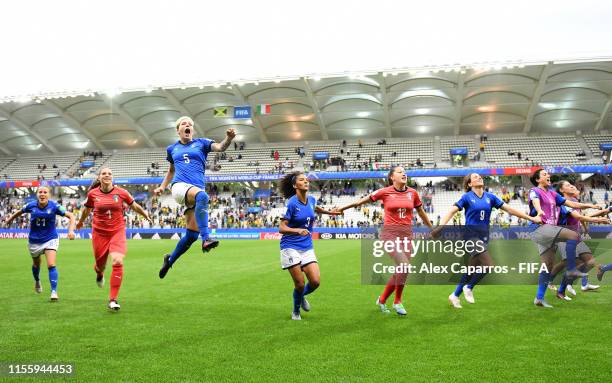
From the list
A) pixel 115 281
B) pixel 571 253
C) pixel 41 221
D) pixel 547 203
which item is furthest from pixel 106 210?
pixel 571 253

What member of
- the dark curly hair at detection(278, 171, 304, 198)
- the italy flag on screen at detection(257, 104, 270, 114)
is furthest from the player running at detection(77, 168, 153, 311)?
the italy flag on screen at detection(257, 104, 270, 114)

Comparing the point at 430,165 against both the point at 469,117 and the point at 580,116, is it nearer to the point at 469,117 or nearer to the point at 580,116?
the point at 469,117

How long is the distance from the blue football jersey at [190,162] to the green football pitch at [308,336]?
75.9 inches

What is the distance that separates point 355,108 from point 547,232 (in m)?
38.8

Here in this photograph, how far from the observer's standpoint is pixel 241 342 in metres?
5.26

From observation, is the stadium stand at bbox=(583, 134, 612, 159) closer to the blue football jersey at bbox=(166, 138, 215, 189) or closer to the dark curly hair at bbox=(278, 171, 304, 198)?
the dark curly hair at bbox=(278, 171, 304, 198)

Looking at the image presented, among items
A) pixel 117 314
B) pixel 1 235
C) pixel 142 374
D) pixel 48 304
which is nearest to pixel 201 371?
pixel 142 374

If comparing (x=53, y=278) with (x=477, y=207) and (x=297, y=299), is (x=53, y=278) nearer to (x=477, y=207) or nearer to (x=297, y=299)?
(x=297, y=299)

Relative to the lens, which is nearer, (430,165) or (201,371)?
(201,371)

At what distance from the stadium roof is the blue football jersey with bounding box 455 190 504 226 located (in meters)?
31.4

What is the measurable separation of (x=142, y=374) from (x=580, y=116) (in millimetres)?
49746

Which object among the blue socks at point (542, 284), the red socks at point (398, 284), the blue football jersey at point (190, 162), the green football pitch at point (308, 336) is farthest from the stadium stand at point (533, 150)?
the blue football jersey at point (190, 162)

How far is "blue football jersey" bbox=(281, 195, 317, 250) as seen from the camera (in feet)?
21.4

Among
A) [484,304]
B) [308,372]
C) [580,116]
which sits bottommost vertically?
[484,304]
